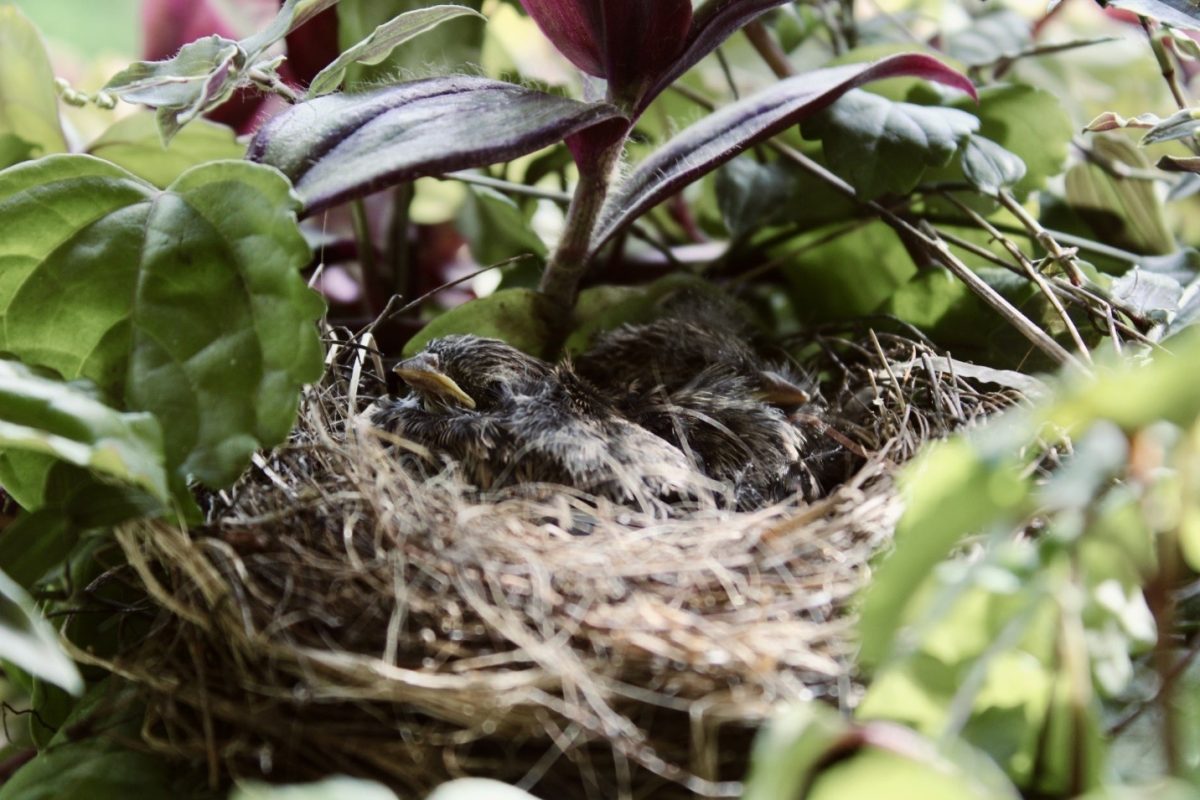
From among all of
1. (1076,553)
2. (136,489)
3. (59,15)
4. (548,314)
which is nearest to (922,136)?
(548,314)

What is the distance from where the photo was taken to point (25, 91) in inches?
29.7

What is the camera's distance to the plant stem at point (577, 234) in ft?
2.13

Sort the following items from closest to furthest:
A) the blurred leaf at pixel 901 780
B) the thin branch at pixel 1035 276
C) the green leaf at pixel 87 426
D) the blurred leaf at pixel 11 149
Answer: the blurred leaf at pixel 901 780
the green leaf at pixel 87 426
the thin branch at pixel 1035 276
the blurred leaf at pixel 11 149

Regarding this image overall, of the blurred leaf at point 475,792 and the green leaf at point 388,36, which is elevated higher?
the green leaf at point 388,36

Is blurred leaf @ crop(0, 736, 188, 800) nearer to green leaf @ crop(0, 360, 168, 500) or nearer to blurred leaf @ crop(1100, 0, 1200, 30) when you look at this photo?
green leaf @ crop(0, 360, 168, 500)

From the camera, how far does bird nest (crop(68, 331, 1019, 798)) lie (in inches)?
16.5

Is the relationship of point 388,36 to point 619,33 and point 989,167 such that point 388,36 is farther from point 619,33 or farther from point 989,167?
point 989,167

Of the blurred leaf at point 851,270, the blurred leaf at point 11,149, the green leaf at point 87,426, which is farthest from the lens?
the blurred leaf at point 851,270

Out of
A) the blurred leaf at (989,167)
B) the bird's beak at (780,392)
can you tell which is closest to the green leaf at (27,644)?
the bird's beak at (780,392)

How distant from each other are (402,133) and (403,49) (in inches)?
11.1

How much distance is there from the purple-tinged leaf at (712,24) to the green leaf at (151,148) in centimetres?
33

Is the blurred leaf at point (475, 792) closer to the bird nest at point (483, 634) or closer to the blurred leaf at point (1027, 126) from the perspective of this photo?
the bird nest at point (483, 634)

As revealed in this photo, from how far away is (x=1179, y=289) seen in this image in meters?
0.64

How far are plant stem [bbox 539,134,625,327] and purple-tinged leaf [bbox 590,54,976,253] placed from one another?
15 mm
